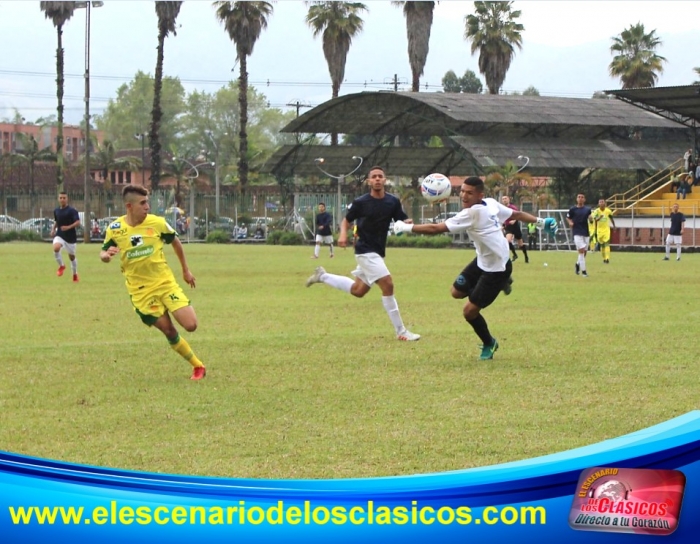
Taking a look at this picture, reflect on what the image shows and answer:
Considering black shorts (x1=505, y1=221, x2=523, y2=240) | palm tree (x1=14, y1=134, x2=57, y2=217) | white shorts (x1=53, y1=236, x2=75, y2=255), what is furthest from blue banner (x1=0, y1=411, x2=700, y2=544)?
palm tree (x1=14, y1=134, x2=57, y2=217)

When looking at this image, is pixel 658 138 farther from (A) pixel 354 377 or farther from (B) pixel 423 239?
(A) pixel 354 377

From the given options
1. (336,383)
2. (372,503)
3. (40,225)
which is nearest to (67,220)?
(336,383)

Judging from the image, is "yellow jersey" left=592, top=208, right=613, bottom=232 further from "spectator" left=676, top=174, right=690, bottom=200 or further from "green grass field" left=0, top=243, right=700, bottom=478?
"spectator" left=676, top=174, right=690, bottom=200

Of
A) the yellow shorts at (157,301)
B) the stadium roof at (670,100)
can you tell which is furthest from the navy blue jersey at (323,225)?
the yellow shorts at (157,301)

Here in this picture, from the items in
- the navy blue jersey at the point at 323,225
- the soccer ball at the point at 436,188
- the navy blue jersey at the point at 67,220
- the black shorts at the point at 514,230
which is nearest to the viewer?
the soccer ball at the point at 436,188

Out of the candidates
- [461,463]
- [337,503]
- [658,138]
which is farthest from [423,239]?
[337,503]

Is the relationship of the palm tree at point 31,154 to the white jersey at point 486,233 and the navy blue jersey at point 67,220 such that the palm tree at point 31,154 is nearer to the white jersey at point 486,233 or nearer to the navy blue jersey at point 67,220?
the navy blue jersey at point 67,220

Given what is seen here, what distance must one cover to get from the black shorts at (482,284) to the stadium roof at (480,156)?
140ft

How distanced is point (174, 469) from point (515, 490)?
189 inches

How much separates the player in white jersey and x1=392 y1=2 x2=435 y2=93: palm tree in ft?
198

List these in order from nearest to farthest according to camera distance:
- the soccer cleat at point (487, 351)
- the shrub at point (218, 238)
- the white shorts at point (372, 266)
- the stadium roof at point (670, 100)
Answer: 1. the soccer cleat at point (487, 351)
2. the white shorts at point (372, 266)
3. the stadium roof at point (670, 100)
4. the shrub at point (218, 238)

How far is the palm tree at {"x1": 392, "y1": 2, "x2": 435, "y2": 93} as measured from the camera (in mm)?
70500

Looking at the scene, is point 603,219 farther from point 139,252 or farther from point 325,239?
point 139,252

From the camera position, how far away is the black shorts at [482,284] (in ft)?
38.2
